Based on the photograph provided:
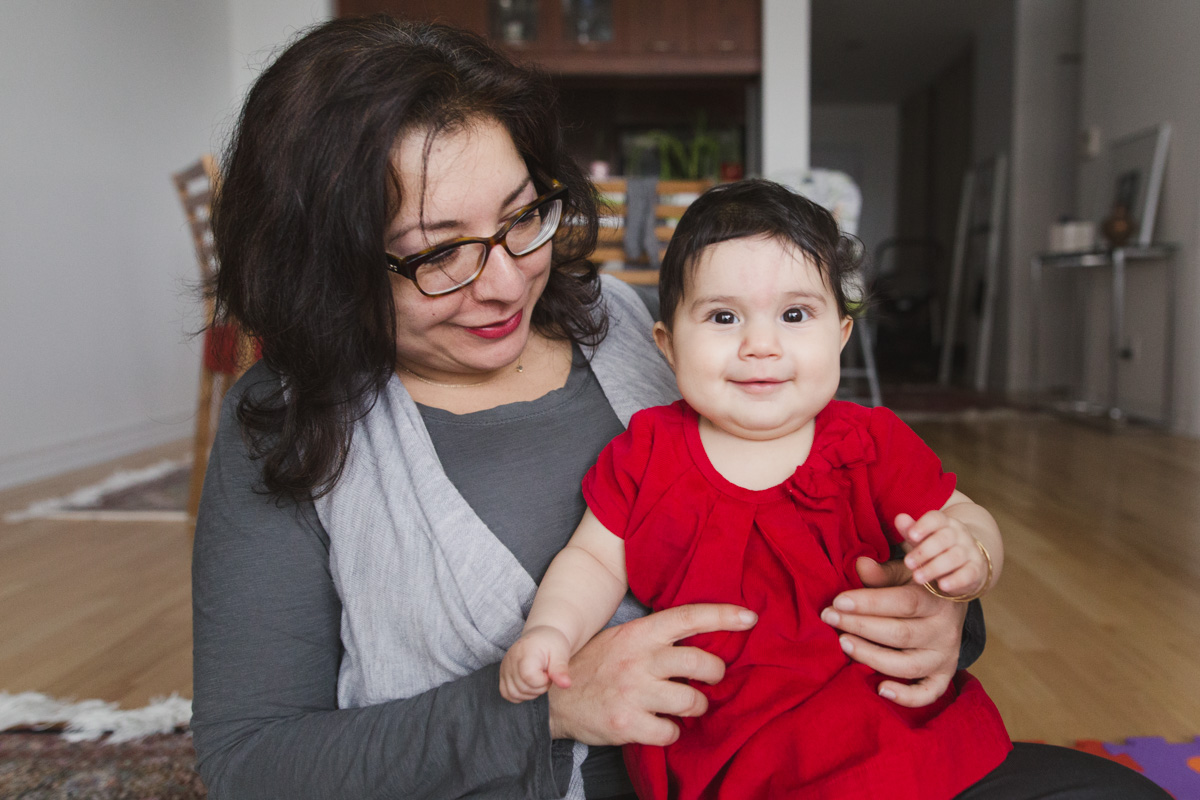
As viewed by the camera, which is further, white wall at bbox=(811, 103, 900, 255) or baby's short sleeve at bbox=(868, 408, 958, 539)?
white wall at bbox=(811, 103, 900, 255)

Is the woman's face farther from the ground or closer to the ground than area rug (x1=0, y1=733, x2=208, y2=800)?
farther from the ground

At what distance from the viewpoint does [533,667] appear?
0.64m

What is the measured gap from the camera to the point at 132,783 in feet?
3.95

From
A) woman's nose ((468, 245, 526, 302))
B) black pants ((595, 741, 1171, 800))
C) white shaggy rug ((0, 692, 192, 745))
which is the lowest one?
white shaggy rug ((0, 692, 192, 745))

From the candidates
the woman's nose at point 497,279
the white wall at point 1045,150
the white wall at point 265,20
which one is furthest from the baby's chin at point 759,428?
the white wall at point 1045,150

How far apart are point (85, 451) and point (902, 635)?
389cm

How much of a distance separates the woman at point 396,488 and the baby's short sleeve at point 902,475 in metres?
0.07

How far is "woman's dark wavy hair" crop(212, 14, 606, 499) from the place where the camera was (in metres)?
0.73

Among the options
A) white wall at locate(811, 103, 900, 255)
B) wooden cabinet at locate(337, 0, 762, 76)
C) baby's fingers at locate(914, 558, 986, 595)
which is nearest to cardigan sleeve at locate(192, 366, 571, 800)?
baby's fingers at locate(914, 558, 986, 595)

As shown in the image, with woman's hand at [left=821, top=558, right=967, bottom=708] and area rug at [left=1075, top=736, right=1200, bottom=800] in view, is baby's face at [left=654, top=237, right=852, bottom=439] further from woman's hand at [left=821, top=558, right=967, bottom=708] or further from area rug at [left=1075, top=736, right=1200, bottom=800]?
area rug at [left=1075, top=736, right=1200, bottom=800]

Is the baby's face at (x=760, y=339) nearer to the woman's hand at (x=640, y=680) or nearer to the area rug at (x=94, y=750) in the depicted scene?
the woman's hand at (x=640, y=680)

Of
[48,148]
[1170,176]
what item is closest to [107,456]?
[48,148]

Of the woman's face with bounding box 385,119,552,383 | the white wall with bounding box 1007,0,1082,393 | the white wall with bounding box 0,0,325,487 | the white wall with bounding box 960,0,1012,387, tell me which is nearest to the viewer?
the woman's face with bounding box 385,119,552,383

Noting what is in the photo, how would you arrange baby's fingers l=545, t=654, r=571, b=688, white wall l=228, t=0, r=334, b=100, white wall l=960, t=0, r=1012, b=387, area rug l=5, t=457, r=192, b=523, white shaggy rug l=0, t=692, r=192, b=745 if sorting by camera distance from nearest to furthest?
1. baby's fingers l=545, t=654, r=571, b=688
2. white shaggy rug l=0, t=692, r=192, b=745
3. area rug l=5, t=457, r=192, b=523
4. white wall l=228, t=0, r=334, b=100
5. white wall l=960, t=0, r=1012, b=387
